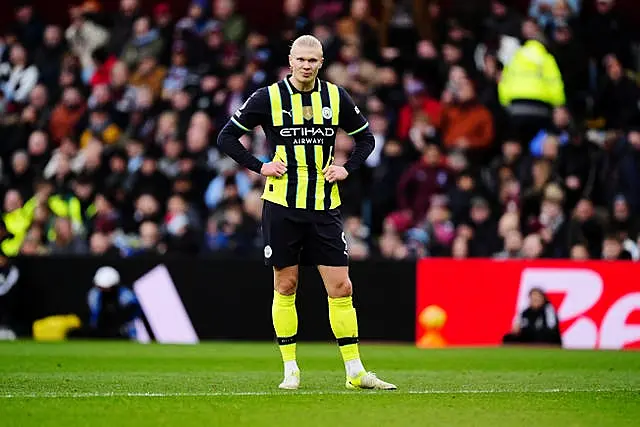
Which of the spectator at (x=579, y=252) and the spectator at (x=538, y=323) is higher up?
the spectator at (x=579, y=252)

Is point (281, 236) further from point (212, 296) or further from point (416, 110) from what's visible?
point (416, 110)

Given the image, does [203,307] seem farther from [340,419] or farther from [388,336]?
[340,419]

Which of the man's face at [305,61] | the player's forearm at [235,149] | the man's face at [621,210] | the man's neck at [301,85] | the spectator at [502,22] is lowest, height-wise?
the man's face at [621,210]

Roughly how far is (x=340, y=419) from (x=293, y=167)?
7.72ft

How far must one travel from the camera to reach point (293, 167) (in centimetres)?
966

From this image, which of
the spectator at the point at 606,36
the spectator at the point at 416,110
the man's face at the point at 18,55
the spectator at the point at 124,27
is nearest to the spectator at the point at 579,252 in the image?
the spectator at the point at 416,110

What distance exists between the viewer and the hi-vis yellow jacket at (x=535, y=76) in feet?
60.7

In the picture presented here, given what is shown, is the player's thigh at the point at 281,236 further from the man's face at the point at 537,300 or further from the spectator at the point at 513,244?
the spectator at the point at 513,244

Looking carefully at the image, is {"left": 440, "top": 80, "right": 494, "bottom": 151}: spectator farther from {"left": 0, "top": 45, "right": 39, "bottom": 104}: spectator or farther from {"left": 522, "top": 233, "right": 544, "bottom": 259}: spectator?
{"left": 0, "top": 45, "right": 39, "bottom": 104}: spectator

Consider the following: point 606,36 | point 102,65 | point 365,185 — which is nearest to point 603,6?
point 606,36

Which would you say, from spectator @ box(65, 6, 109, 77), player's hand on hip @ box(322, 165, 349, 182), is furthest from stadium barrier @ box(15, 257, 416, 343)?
player's hand on hip @ box(322, 165, 349, 182)

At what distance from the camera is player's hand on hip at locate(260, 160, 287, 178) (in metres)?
9.58

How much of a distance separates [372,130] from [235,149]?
9040mm

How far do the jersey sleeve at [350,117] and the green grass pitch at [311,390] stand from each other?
1782 millimetres
